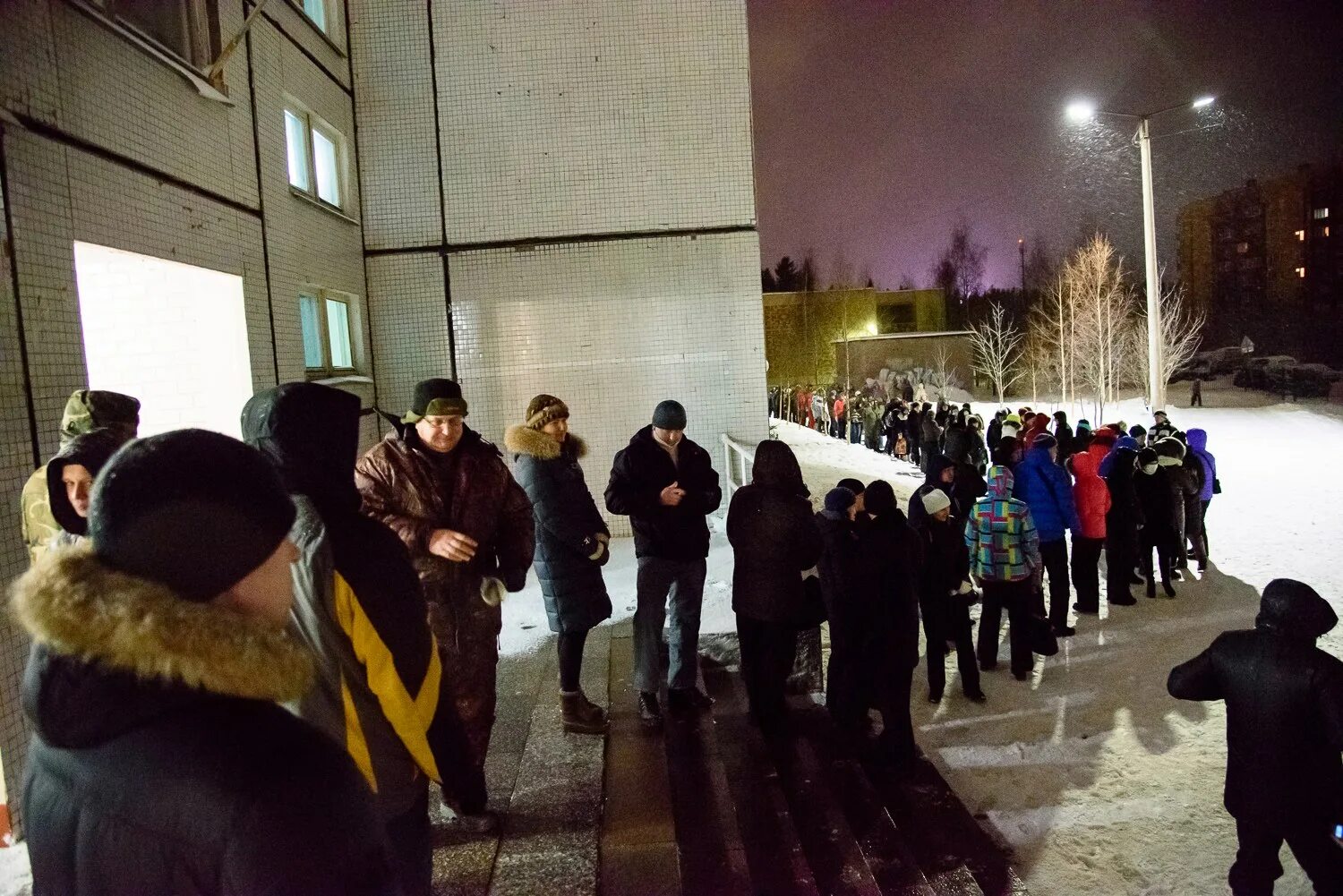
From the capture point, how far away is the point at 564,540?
4.15 metres

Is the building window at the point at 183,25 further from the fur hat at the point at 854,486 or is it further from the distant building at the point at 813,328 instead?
the distant building at the point at 813,328

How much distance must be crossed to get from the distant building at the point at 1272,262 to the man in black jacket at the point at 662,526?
2250 inches

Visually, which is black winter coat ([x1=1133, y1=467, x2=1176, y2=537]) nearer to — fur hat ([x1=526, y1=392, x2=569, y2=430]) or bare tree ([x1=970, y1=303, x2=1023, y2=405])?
fur hat ([x1=526, y1=392, x2=569, y2=430])

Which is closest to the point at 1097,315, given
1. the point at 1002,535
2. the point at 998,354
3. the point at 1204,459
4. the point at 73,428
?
the point at 998,354

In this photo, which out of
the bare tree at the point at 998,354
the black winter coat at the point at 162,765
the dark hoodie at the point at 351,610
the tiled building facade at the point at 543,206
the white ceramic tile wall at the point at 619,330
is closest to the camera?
the black winter coat at the point at 162,765

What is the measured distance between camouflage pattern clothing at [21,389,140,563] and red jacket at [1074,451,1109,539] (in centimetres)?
719

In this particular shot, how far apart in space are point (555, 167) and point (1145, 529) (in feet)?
24.4

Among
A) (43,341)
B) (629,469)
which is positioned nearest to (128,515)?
(629,469)

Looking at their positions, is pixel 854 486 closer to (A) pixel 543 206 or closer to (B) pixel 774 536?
(B) pixel 774 536

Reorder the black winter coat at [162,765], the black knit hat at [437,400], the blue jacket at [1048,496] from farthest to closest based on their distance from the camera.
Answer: the blue jacket at [1048,496] < the black knit hat at [437,400] < the black winter coat at [162,765]

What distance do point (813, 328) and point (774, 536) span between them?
4761 centimetres

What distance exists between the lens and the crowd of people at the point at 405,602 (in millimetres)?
1028

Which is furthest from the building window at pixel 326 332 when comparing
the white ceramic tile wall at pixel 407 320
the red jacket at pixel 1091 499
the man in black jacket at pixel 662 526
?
the red jacket at pixel 1091 499

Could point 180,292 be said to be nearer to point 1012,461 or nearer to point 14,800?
point 14,800
